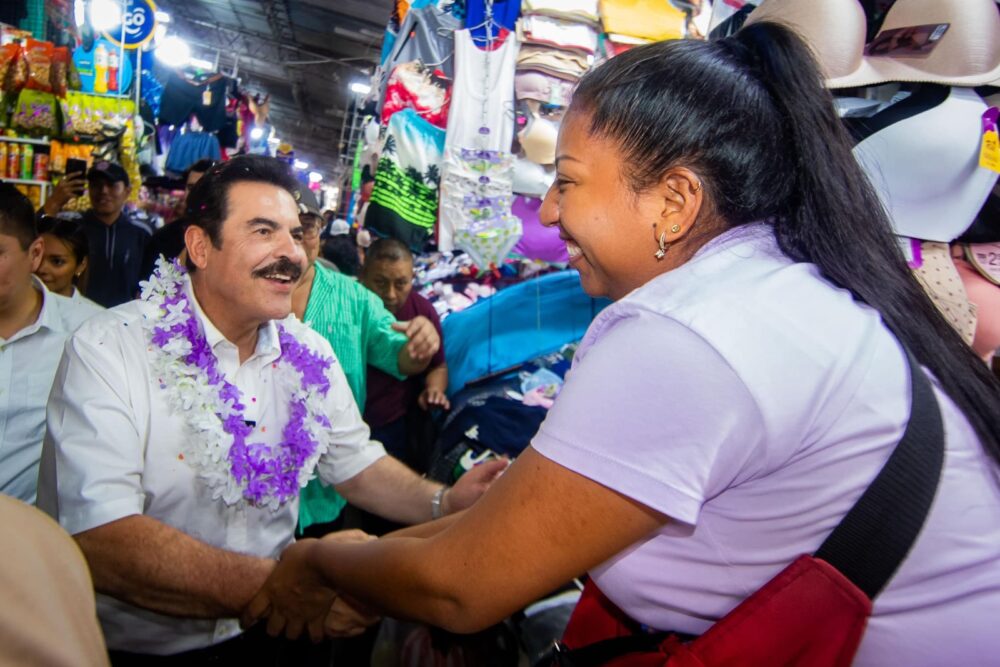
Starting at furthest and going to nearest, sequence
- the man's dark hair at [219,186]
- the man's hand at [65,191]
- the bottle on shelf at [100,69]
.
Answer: the bottle on shelf at [100,69], the man's hand at [65,191], the man's dark hair at [219,186]

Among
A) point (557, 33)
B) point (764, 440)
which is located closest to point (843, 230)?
point (764, 440)

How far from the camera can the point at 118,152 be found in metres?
6.37

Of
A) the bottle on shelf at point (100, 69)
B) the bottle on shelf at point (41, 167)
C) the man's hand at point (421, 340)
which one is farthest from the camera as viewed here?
the bottle on shelf at point (100, 69)

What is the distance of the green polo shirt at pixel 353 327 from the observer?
11.0 feet

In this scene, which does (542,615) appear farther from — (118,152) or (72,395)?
(118,152)

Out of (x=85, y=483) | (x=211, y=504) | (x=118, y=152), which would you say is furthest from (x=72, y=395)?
(x=118, y=152)

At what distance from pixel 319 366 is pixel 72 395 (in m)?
0.75

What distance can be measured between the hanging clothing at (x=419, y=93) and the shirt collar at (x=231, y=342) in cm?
190

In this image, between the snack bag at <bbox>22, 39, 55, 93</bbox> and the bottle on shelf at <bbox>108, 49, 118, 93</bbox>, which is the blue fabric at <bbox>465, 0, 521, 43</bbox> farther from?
the bottle on shelf at <bbox>108, 49, 118, 93</bbox>

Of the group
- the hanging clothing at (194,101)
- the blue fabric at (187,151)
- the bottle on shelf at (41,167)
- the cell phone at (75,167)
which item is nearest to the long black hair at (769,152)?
the cell phone at (75,167)

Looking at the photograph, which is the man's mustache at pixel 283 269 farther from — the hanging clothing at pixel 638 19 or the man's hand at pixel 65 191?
the man's hand at pixel 65 191

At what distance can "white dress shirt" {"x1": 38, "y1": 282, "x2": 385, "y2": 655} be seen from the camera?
5.22ft

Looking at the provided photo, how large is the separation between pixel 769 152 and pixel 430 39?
3.15 metres

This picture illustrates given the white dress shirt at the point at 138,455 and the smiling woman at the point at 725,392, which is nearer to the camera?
the smiling woman at the point at 725,392
